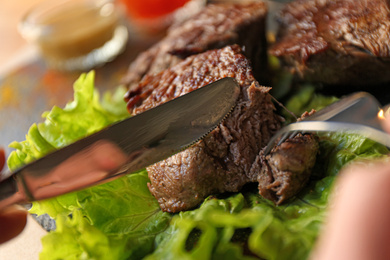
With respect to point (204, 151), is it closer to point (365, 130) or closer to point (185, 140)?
point (185, 140)

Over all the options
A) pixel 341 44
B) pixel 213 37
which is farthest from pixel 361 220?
pixel 213 37

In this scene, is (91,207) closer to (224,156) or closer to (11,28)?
(224,156)

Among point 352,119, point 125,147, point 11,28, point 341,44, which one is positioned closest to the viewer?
point 352,119

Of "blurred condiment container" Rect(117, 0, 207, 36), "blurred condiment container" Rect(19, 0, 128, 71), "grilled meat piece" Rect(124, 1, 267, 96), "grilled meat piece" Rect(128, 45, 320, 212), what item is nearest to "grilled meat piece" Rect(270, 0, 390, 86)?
"grilled meat piece" Rect(124, 1, 267, 96)

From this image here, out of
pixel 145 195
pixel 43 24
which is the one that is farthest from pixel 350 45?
pixel 43 24

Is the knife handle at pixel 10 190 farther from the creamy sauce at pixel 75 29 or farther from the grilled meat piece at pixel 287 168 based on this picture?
the creamy sauce at pixel 75 29

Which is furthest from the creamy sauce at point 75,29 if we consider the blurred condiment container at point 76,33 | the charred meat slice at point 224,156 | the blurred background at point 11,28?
the charred meat slice at point 224,156
